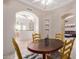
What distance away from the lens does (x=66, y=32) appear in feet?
3.84

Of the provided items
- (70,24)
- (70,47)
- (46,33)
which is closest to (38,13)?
(46,33)

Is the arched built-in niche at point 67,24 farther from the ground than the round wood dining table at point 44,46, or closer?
farther from the ground

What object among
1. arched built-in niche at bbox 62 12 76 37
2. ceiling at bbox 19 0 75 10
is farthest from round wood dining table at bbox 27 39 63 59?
ceiling at bbox 19 0 75 10

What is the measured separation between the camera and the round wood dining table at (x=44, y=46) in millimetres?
1167

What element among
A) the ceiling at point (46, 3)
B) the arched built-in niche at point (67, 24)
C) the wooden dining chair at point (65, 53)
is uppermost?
the ceiling at point (46, 3)

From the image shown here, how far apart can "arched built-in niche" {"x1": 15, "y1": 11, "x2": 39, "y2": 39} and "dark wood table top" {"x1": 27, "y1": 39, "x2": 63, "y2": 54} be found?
0.13 metres

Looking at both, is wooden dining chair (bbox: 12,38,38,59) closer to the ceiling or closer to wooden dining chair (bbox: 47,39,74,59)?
wooden dining chair (bbox: 47,39,74,59)

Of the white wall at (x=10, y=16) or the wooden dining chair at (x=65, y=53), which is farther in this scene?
the wooden dining chair at (x=65, y=53)

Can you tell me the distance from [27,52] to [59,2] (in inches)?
25.6

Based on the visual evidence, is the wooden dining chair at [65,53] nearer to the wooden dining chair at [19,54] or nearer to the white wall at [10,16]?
the wooden dining chair at [19,54]

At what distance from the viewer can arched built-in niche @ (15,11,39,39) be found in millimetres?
1181

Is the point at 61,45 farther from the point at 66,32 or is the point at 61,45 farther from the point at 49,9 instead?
the point at 49,9

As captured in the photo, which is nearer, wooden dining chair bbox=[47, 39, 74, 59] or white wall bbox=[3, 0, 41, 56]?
white wall bbox=[3, 0, 41, 56]

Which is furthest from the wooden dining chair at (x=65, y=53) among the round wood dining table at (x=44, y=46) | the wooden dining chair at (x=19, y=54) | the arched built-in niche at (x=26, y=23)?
the arched built-in niche at (x=26, y=23)
